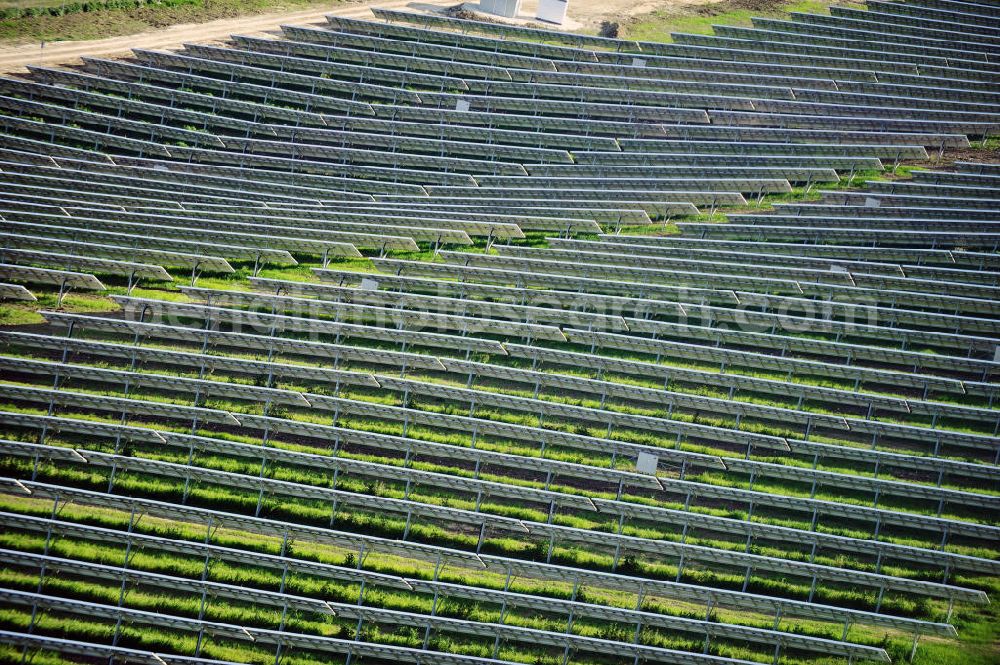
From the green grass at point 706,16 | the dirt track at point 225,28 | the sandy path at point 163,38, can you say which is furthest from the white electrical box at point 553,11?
Answer: the sandy path at point 163,38

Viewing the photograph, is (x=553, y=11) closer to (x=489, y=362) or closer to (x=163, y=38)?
(x=163, y=38)

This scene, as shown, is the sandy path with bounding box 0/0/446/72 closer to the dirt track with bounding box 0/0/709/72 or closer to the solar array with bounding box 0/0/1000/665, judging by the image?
the dirt track with bounding box 0/0/709/72

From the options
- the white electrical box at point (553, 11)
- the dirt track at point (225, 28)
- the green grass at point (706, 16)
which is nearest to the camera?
the dirt track at point (225, 28)

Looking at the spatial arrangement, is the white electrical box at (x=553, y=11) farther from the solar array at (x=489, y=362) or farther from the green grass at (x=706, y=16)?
the solar array at (x=489, y=362)

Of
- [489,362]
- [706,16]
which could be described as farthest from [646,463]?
[706,16]

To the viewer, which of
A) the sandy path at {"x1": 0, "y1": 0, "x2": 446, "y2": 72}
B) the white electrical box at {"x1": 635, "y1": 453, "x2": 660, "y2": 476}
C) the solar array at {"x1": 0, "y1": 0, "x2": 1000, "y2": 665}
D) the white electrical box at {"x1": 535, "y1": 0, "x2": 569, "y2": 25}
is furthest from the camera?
the white electrical box at {"x1": 535, "y1": 0, "x2": 569, "y2": 25}

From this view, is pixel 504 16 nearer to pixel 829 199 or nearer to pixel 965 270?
pixel 829 199

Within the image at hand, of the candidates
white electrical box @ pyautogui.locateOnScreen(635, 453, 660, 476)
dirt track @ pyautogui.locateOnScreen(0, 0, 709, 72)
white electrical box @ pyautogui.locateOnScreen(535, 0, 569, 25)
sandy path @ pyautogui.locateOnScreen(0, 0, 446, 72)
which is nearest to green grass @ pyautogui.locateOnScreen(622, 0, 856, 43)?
dirt track @ pyautogui.locateOnScreen(0, 0, 709, 72)
